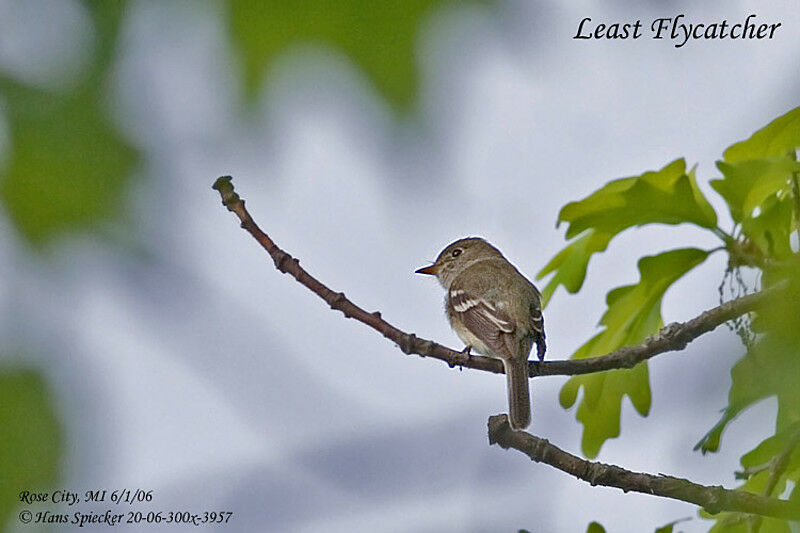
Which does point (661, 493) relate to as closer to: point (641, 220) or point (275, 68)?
point (641, 220)

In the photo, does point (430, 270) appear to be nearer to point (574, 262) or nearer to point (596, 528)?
point (574, 262)

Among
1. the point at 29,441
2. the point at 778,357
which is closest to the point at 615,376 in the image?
the point at 778,357

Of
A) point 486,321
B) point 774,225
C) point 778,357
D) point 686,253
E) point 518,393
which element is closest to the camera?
point 778,357

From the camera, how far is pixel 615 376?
2168mm

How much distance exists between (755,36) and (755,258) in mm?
910

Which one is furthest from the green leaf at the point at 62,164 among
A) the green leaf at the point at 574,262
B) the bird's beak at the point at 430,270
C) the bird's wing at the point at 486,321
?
the bird's beak at the point at 430,270

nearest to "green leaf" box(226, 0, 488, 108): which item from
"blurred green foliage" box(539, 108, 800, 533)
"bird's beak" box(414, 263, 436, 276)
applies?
"blurred green foliage" box(539, 108, 800, 533)

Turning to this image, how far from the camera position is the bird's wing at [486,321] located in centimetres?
268

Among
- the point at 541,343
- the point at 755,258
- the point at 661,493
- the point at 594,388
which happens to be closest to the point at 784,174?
the point at 755,258

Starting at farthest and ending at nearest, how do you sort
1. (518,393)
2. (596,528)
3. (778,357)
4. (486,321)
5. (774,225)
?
(486,321) → (518,393) → (774,225) → (596,528) → (778,357)

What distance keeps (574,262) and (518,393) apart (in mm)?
354

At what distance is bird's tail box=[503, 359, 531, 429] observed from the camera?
1.84 m

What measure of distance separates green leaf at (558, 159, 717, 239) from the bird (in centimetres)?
39

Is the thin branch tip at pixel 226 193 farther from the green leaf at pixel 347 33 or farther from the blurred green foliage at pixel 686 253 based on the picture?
the green leaf at pixel 347 33
